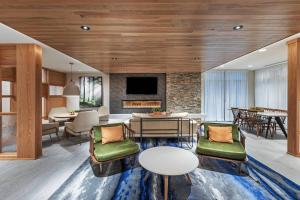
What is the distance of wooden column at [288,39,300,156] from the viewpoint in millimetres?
3607

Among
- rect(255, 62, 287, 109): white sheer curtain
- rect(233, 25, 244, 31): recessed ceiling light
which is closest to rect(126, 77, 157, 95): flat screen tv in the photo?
rect(255, 62, 287, 109): white sheer curtain

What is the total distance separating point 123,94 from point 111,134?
509cm

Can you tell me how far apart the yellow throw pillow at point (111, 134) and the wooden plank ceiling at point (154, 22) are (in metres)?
1.77

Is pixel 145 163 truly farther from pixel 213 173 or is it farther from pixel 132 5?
pixel 132 5

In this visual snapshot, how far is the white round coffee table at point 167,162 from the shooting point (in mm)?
2119

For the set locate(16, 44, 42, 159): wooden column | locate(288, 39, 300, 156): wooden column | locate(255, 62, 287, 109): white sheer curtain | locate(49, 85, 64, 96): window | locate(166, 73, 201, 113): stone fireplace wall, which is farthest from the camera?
locate(166, 73, 201, 113): stone fireplace wall

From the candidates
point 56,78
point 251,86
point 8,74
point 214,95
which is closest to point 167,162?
point 8,74

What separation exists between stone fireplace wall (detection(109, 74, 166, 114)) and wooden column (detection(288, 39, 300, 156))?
515 cm

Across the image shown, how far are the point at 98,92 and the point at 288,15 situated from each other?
792cm

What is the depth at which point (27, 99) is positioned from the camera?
3.48 m

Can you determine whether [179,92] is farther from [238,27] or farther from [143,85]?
[238,27]

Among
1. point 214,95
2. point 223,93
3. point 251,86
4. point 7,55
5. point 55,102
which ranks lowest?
point 55,102

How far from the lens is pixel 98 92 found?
8.44 m

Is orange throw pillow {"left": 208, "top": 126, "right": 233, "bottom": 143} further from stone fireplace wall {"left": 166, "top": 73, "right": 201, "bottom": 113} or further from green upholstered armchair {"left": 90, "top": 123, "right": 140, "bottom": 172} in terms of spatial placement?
stone fireplace wall {"left": 166, "top": 73, "right": 201, "bottom": 113}
